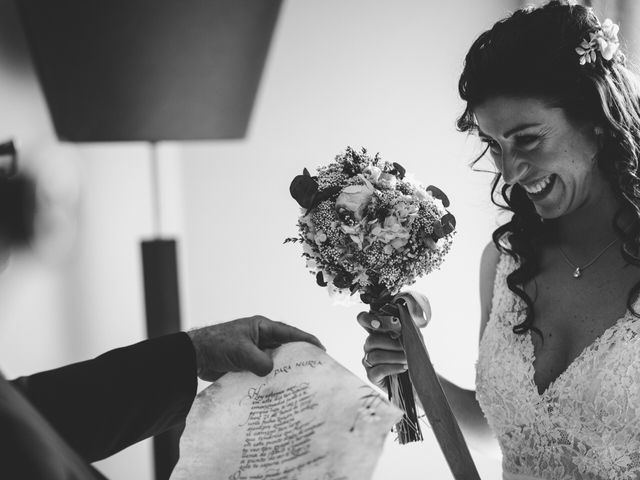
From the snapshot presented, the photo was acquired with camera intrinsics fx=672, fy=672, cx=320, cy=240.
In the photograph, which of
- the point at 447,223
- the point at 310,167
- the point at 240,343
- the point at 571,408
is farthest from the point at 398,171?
the point at 310,167

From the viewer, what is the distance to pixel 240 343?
131cm

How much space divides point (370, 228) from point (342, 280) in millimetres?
145

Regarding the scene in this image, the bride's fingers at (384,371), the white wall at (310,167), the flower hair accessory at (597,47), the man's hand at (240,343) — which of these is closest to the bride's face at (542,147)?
the flower hair accessory at (597,47)

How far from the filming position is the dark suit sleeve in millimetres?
1336

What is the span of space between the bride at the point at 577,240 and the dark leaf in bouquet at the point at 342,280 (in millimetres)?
89

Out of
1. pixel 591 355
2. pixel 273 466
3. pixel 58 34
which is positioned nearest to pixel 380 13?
pixel 58 34

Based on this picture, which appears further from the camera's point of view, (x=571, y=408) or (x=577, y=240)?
(x=577, y=240)

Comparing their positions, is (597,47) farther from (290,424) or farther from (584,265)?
(290,424)

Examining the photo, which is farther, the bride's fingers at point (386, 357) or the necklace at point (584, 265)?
the necklace at point (584, 265)

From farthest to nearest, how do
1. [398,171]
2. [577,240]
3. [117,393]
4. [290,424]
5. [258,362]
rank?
[577,240] < [398,171] < [117,393] < [258,362] < [290,424]

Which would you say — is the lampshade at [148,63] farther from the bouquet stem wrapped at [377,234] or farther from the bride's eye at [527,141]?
the bride's eye at [527,141]

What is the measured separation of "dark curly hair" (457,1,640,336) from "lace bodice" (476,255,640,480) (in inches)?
5.6

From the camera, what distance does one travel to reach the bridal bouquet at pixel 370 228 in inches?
57.9

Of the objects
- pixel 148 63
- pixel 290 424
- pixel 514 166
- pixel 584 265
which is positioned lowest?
pixel 290 424
